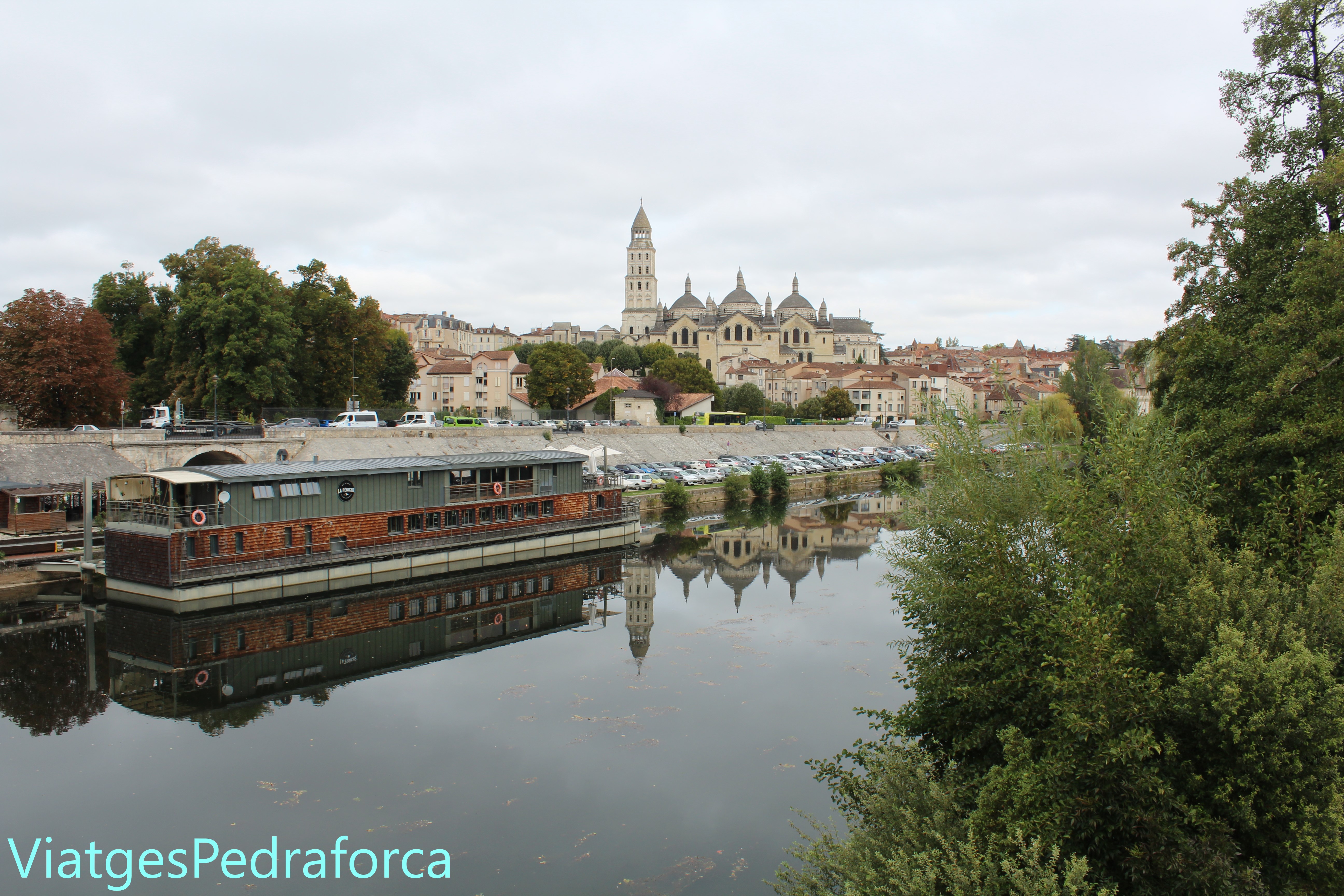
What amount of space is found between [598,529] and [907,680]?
879 inches

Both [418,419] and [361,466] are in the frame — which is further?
[418,419]

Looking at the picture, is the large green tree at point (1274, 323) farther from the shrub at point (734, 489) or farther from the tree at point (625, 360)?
the tree at point (625, 360)

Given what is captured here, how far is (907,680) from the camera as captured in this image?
17406mm

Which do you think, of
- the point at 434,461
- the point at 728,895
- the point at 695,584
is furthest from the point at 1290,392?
the point at 434,461

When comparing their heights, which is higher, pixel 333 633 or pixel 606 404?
pixel 606 404

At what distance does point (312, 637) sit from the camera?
945 inches

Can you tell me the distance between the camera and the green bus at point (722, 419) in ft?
270

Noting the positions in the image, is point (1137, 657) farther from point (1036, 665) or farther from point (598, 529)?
point (598, 529)

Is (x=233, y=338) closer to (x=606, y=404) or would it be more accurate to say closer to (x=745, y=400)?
(x=606, y=404)

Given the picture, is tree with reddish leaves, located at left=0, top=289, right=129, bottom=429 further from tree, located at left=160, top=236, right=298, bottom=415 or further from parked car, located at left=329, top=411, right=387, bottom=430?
parked car, located at left=329, top=411, right=387, bottom=430

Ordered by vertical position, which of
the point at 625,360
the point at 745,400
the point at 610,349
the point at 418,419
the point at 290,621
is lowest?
the point at 290,621

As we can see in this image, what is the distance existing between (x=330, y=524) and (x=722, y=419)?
5916cm

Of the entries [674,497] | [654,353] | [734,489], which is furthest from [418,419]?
[654,353]

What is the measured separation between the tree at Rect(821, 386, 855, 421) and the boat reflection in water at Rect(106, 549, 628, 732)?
69.8 m
